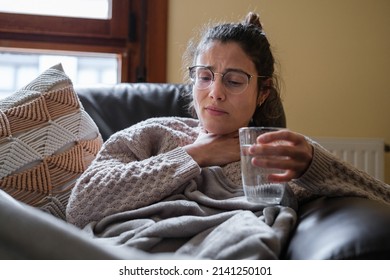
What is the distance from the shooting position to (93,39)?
2.15 metres

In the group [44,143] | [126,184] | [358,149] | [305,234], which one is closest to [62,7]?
[44,143]

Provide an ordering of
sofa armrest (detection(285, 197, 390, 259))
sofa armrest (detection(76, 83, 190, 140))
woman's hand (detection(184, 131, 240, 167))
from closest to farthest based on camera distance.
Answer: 1. sofa armrest (detection(285, 197, 390, 259))
2. woman's hand (detection(184, 131, 240, 167))
3. sofa armrest (detection(76, 83, 190, 140))

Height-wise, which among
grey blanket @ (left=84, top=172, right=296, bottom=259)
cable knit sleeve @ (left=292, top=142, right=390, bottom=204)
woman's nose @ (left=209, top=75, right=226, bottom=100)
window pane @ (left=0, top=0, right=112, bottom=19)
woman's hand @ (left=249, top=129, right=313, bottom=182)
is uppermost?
window pane @ (left=0, top=0, right=112, bottom=19)

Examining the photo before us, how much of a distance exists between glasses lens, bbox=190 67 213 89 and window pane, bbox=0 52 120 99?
1.08 meters

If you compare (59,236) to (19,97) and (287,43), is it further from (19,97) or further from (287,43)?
(287,43)

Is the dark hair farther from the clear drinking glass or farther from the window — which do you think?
the window

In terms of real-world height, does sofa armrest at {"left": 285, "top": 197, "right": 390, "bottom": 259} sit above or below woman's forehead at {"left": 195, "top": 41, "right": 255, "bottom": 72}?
below

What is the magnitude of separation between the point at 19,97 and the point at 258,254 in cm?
81

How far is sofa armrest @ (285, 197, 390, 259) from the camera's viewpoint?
0.64 m

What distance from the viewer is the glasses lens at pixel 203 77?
45.6 inches

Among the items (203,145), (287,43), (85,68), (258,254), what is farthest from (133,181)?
(287,43)

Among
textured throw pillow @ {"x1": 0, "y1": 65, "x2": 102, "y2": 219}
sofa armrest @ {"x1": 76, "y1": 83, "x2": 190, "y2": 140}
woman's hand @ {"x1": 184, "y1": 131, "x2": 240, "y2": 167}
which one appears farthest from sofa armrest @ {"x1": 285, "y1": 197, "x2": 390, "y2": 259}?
sofa armrest @ {"x1": 76, "y1": 83, "x2": 190, "y2": 140}

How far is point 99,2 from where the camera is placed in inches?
86.2

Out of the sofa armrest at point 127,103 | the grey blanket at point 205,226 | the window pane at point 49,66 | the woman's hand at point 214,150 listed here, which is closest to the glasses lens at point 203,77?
the woman's hand at point 214,150
